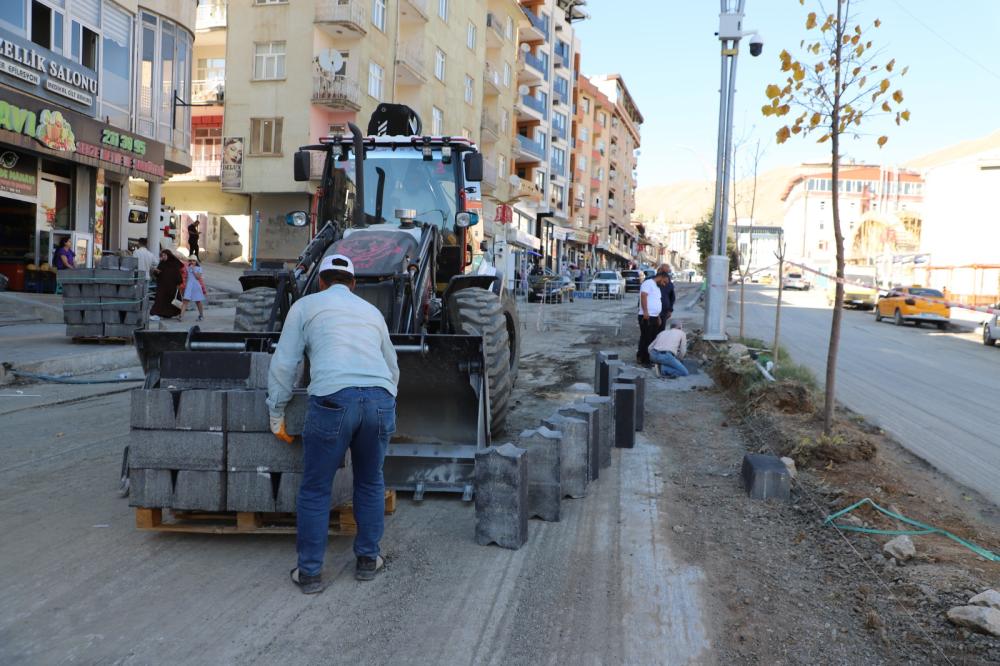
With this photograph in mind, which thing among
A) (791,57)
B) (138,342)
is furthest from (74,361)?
(791,57)

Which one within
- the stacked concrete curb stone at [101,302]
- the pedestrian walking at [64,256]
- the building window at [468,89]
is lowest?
Result: the stacked concrete curb stone at [101,302]

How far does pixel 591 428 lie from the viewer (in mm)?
6273

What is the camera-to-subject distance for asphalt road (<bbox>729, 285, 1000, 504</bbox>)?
7840mm

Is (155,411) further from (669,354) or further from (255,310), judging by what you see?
(669,354)

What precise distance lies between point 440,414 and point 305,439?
207 cm

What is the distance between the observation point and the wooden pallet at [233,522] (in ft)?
15.2

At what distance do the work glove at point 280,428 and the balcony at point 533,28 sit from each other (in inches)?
2033

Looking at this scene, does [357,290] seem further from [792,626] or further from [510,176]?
[510,176]

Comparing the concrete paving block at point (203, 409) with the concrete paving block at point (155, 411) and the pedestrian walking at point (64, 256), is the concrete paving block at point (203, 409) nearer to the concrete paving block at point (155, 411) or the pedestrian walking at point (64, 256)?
the concrete paving block at point (155, 411)

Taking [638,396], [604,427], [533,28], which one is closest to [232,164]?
[638,396]

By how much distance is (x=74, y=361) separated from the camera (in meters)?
11.5

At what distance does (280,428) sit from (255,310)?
8.86 ft

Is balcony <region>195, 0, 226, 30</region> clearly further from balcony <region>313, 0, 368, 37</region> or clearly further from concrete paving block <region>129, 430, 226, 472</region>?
concrete paving block <region>129, 430, 226, 472</region>

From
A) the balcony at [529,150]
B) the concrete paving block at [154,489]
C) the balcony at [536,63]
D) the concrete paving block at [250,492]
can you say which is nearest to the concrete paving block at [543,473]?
the concrete paving block at [250,492]
